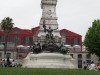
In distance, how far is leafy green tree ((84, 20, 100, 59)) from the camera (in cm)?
8731

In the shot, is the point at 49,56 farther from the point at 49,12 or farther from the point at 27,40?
the point at 27,40

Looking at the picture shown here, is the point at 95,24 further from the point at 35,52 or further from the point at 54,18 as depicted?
the point at 35,52

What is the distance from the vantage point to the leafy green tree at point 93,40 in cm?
8731

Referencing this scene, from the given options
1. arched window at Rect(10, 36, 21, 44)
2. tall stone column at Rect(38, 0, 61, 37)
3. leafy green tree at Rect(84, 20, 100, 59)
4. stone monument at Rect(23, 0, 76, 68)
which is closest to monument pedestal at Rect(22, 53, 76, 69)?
stone monument at Rect(23, 0, 76, 68)

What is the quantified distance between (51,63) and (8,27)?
51864 mm

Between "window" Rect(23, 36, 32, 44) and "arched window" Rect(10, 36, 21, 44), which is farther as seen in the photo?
"window" Rect(23, 36, 32, 44)

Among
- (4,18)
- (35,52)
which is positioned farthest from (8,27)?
(35,52)

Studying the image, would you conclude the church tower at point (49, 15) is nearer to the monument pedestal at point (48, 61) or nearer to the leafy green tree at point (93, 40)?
the leafy green tree at point (93, 40)

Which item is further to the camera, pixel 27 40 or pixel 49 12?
pixel 27 40

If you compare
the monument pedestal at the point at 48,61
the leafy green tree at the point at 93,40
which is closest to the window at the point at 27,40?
the leafy green tree at the point at 93,40

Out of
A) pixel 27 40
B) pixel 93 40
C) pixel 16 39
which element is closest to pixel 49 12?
pixel 93 40

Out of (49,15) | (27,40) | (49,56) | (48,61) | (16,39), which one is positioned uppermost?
(49,15)

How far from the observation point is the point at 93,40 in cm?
8819

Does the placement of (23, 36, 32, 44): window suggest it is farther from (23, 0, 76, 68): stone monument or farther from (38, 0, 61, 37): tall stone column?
(23, 0, 76, 68): stone monument
